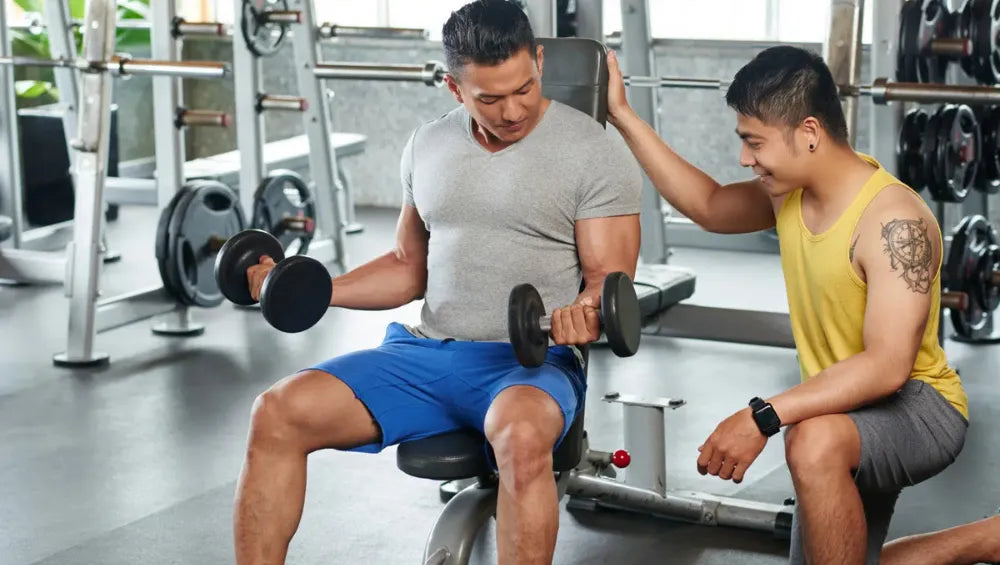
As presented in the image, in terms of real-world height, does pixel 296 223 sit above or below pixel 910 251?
below

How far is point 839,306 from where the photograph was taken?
6.76 feet

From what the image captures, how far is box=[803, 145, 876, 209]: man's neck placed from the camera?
2051 millimetres

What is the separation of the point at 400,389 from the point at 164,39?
8.67 ft

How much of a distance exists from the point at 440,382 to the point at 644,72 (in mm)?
2976

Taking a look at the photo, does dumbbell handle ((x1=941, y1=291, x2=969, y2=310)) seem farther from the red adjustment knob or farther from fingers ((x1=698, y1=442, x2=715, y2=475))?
fingers ((x1=698, y1=442, x2=715, y2=475))

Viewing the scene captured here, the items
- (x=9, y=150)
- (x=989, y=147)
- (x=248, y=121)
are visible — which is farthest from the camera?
(x=9, y=150)

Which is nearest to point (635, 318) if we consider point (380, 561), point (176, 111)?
point (380, 561)

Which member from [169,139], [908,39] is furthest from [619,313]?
[169,139]

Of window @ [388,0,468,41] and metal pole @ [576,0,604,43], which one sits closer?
metal pole @ [576,0,604,43]

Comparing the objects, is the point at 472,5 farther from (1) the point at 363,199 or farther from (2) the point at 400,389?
(1) the point at 363,199

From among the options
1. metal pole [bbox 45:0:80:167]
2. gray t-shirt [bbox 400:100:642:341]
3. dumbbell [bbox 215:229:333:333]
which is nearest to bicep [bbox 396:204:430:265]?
gray t-shirt [bbox 400:100:642:341]

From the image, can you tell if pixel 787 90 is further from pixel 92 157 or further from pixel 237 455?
pixel 92 157

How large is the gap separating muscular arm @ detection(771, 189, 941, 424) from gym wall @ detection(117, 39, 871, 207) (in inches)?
169

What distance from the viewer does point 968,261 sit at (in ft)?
12.5
